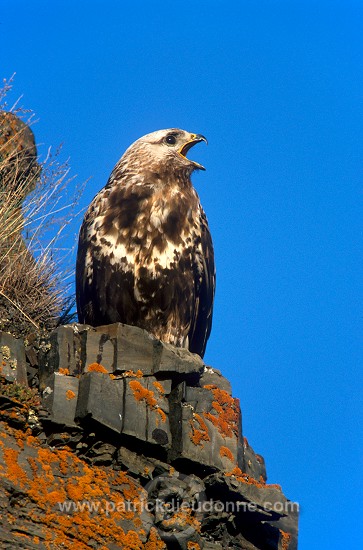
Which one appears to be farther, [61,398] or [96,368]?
[96,368]

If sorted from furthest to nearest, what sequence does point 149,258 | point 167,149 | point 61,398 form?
1. point 167,149
2. point 149,258
3. point 61,398

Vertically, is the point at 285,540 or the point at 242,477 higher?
the point at 242,477

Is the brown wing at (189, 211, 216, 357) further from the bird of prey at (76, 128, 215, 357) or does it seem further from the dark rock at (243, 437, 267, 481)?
the dark rock at (243, 437, 267, 481)

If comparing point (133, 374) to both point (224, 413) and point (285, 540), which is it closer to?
point (224, 413)

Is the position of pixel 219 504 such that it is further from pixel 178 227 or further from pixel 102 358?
pixel 178 227

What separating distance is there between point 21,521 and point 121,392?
4.95 ft

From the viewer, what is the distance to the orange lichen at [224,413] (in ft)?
31.1

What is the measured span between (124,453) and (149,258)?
1.96 metres

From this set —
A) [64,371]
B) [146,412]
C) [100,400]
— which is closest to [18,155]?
[64,371]

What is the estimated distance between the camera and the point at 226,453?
9336 mm

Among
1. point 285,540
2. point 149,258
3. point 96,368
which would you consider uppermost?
point 149,258

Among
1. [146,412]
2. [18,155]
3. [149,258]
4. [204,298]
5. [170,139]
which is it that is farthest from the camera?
[18,155]

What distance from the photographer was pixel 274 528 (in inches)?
368

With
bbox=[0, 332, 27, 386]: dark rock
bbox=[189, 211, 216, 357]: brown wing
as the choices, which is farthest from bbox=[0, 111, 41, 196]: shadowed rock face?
bbox=[0, 332, 27, 386]: dark rock
